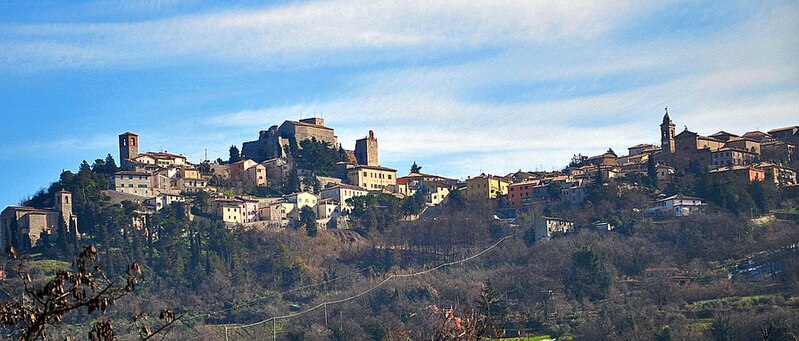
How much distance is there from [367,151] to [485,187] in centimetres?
1166

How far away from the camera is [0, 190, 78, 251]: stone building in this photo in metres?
57.8

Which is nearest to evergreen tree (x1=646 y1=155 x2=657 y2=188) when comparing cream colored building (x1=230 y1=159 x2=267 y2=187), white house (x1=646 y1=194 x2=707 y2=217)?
white house (x1=646 y1=194 x2=707 y2=217)

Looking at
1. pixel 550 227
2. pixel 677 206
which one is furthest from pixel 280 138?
pixel 677 206

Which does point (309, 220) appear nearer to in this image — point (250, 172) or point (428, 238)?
point (428, 238)

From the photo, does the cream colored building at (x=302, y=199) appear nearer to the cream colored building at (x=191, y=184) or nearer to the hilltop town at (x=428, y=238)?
the hilltop town at (x=428, y=238)

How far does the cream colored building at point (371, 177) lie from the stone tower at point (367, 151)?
253 cm

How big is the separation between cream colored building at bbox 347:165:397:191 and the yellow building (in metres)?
6.24

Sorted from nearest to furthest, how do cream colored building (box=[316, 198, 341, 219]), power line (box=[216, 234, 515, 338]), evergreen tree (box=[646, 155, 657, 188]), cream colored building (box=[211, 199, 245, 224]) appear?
power line (box=[216, 234, 515, 338])
cream colored building (box=[211, 199, 245, 224])
evergreen tree (box=[646, 155, 657, 188])
cream colored building (box=[316, 198, 341, 219])

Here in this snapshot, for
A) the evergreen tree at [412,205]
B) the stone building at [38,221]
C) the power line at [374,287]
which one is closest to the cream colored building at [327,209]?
the evergreen tree at [412,205]

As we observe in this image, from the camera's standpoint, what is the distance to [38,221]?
59062mm

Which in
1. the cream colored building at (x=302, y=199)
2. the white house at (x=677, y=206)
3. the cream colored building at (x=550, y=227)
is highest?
the cream colored building at (x=302, y=199)

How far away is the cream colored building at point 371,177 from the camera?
74.4 meters

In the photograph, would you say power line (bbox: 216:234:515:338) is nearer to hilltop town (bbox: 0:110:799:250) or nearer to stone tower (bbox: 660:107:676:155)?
hilltop town (bbox: 0:110:799:250)

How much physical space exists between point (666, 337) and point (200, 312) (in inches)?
822
